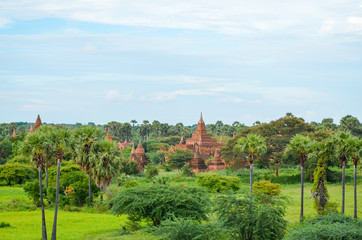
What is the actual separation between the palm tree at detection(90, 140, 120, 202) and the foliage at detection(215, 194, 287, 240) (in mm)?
15370

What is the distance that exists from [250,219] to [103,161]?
1771cm

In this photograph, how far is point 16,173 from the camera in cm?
5819

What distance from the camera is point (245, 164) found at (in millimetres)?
64562

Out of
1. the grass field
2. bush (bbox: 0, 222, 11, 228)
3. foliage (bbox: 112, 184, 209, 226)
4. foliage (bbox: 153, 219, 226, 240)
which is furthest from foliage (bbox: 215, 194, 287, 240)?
bush (bbox: 0, 222, 11, 228)

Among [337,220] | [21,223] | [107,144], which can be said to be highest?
[107,144]

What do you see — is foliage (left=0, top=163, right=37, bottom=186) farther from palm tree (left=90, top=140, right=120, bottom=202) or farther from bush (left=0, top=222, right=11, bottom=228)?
bush (left=0, top=222, right=11, bottom=228)

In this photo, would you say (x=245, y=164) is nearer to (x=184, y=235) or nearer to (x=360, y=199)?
(x=360, y=199)

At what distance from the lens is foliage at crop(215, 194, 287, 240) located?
23641 millimetres

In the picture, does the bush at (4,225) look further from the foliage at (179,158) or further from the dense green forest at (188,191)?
the foliage at (179,158)

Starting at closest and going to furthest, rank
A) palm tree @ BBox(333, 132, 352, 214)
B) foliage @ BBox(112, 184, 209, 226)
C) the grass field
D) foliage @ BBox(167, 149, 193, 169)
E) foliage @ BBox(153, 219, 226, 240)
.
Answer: foliage @ BBox(153, 219, 226, 240), foliage @ BBox(112, 184, 209, 226), the grass field, palm tree @ BBox(333, 132, 352, 214), foliage @ BBox(167, 149, 193, 169)

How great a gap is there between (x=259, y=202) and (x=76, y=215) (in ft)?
57.5

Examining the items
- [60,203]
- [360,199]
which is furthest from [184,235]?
[360,199]

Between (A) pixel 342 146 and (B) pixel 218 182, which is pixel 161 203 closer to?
(A) pixel 342 146

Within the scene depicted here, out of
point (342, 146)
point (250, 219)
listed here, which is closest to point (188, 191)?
point (250, 219)
